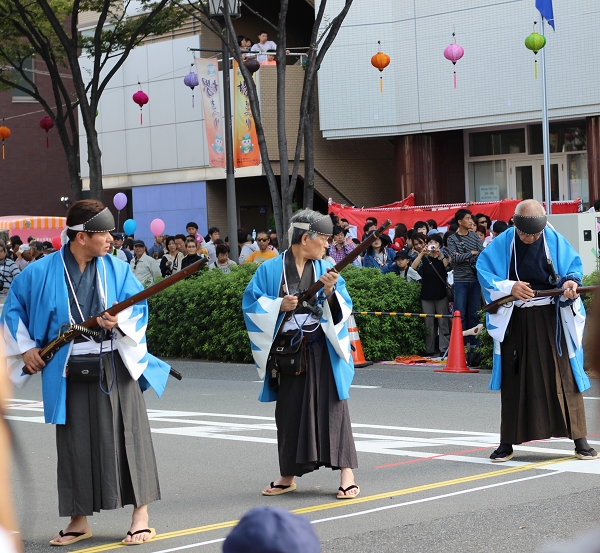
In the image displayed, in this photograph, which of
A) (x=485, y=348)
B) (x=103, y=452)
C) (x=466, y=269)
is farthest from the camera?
(x=466, y=269)

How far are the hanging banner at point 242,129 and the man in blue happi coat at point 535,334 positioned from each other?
54.7 feet

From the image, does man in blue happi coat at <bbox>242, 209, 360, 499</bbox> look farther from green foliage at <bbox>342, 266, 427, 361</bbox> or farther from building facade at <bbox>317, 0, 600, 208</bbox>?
building facade at <bbox>317, 0, 600, 208</bbox>

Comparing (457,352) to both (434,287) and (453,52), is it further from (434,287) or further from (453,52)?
(453,52)

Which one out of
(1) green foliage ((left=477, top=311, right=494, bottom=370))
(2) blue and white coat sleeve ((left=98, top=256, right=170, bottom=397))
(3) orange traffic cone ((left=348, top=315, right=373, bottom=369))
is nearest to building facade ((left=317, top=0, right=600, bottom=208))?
(3) orange traffic cone ((left=348, top=315, right=373, bottom=369))

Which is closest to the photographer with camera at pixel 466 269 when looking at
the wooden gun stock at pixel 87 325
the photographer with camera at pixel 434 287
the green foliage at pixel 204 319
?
the photographer with camera at pixel 434 287

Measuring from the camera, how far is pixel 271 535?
78.0 inches

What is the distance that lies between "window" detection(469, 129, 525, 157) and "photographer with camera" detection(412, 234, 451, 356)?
1270cm

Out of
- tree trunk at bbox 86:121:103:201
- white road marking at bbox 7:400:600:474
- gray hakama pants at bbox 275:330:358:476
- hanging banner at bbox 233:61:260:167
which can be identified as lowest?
white road marking at bbox 7:400:600:474

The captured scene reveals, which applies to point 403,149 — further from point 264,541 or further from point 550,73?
point 264,541

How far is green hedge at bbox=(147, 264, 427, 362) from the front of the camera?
14234 millimetres

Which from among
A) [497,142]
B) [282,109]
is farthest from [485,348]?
[497,142]

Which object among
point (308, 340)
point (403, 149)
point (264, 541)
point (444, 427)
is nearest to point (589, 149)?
point (403, 149)

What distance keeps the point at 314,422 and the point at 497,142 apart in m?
20.6

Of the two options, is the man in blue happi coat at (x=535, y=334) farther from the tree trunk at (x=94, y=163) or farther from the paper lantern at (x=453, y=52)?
the paper lantern at (x=453, y=52)
